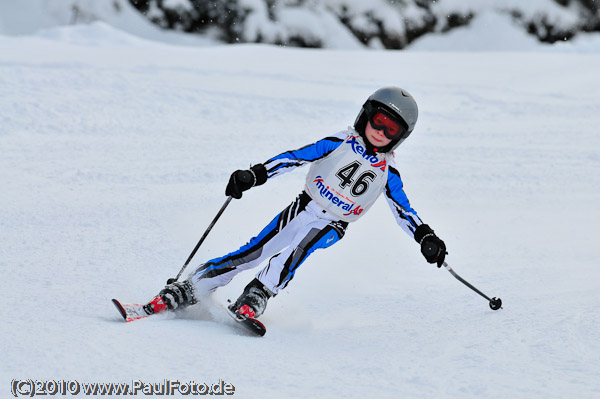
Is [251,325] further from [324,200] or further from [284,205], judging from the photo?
[284,205]

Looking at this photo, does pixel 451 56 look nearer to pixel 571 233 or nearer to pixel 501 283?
pixel 571 233

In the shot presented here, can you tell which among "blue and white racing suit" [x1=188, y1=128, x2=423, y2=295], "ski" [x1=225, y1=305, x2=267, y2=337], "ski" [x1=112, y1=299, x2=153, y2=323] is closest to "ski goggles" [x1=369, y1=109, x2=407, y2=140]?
"blue and white racing suit" [x1=188, y1=128, x2=423, y2=295]

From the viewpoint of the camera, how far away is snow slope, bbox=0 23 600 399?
279cm

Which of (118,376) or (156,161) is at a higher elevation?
(118,376)

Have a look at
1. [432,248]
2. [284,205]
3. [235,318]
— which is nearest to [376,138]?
[432,248]

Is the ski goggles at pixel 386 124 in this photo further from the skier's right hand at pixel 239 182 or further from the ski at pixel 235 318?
the ski at pixel 235 318

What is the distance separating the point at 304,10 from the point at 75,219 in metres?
10.3

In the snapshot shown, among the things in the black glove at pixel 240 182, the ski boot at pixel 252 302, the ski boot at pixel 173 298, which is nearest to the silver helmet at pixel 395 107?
the black glove at pixel 240 182

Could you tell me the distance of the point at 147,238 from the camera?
4.96 metres

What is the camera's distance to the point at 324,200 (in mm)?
3648

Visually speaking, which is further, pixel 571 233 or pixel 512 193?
pixel 512 193

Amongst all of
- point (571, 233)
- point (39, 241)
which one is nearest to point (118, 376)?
point (39, 241)

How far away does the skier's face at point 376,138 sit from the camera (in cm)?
358

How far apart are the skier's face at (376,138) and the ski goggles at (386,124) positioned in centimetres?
2
